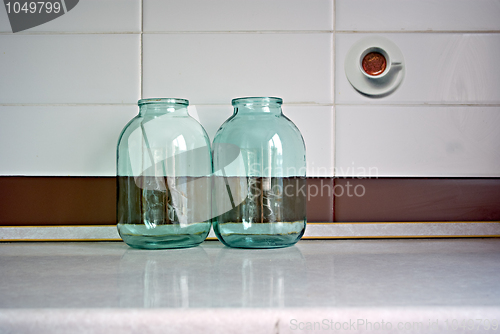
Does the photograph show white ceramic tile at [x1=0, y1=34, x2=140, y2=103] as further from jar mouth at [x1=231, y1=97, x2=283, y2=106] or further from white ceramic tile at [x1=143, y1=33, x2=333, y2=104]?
jar mouth at [x1=231, y1=97, x2=283, y2=106]

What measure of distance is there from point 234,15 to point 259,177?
1.32 ft

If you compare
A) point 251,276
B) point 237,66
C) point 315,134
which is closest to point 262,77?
point 237,66

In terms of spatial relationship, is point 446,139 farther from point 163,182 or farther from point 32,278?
point 32,278

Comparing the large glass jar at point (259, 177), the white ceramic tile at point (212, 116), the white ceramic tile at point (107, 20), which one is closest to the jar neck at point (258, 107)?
the large glass jar at point (259, 177)

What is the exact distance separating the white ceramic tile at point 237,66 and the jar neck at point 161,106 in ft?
0.35

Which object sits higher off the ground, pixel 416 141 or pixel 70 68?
pixel 70 68

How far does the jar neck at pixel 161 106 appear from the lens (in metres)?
0.86

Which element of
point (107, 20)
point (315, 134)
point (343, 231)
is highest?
point (107, 20)

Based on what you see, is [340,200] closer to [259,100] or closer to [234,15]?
[259,100]

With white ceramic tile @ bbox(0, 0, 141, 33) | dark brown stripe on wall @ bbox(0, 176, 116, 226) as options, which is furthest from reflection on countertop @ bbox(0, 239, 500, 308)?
white ceramic tile @ bbox(0, 0, 141, 33)

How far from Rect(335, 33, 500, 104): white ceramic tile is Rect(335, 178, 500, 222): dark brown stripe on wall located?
20 cm

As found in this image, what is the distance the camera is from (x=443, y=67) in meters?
1.01

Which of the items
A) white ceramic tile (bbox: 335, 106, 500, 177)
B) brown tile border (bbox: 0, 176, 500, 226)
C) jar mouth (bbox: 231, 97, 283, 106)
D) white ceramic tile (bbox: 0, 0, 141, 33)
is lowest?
brown tile border (bbox: 0, 176, 500, 226)

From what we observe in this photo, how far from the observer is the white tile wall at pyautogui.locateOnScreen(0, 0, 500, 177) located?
0.99 m
